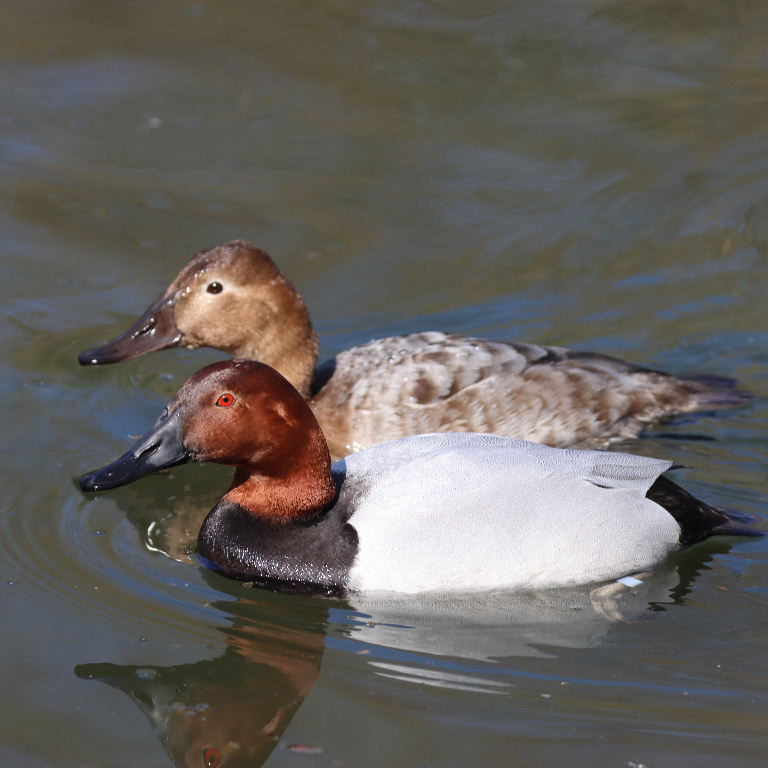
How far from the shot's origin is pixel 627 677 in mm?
4660

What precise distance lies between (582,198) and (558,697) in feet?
17.2

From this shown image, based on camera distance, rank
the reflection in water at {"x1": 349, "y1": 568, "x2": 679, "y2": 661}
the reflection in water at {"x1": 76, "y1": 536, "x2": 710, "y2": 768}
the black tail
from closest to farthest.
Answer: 1. the reflection in water at {"x1": 76, "y1": 536, "x2": 710, "y2": 768}
2. the reflection in water at {"x1": 349, "y1": 568, "x2": 679, "y2": 661}
3. the black tail

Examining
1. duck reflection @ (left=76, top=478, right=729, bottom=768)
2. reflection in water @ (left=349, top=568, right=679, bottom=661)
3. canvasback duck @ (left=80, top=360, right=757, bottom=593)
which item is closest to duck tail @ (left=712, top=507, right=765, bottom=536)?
duck reflection @ (left=76, top=478, right=729, bottom=768)

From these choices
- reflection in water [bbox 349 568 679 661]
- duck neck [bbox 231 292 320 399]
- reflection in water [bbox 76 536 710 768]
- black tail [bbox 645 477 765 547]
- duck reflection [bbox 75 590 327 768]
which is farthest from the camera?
duck neck [bbox 231 292 320 399]

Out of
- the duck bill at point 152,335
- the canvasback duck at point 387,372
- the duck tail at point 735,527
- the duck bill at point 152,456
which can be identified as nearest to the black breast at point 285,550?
the duck bill at point 152,456

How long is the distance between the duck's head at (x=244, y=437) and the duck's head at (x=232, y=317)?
4.28ft

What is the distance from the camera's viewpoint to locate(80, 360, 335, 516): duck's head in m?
5.17

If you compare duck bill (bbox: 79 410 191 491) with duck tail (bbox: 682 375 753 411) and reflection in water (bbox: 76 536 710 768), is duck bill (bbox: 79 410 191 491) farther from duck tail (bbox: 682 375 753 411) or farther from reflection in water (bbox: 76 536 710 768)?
duck tail (bbox: 682 375 753 411)

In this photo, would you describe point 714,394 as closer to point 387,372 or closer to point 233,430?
point 387,372

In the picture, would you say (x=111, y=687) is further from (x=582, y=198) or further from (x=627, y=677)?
(x=582, y=198)

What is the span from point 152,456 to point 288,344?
1548mm

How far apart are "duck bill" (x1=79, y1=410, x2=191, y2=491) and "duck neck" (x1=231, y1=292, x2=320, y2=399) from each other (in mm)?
1446

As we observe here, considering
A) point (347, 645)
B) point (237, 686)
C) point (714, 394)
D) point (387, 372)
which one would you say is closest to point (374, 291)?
point (387, 372)

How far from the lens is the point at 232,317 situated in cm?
655
